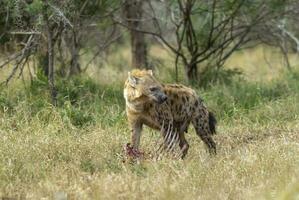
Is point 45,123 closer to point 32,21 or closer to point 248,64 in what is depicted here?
point 32,21

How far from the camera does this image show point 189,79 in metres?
11.6

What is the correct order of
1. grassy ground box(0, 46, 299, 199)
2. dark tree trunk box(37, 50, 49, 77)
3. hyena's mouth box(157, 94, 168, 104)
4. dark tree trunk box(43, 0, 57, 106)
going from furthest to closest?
dark tree trunk box(37, 50, 49, 77) < dark tree trunk box(43, 0, 57, 106) < hyena's mouth box(157, 94, 168, 104) < grassy ground box(0, 46, 299, 199)

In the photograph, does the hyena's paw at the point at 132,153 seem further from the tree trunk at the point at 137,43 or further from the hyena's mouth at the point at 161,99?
the tree trunk at the point at 137,43

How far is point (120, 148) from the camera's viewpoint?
Answer: 26.3 feet

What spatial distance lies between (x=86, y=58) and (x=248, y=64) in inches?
139

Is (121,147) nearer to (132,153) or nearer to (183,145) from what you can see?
(183,145)

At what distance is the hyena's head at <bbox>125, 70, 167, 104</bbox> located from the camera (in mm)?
7719

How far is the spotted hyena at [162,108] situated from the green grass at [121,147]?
0.79 ft

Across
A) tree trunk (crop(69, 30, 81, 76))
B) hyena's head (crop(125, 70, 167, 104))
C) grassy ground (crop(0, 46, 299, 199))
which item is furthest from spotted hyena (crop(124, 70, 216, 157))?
tree trunk (crop(69, 30, 81, 76))

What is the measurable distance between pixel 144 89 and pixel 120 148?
69 cm

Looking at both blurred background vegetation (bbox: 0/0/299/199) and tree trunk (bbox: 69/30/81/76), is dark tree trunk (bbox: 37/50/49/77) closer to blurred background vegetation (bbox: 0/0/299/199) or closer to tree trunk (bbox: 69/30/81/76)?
blurred background vegetation (bbox: 0/0/299/199)

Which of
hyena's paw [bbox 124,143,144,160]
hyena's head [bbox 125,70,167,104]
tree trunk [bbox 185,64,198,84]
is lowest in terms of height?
hyena's paw [bbox 124,143,144,160]

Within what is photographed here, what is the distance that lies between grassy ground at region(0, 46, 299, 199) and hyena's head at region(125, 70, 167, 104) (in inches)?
23.3

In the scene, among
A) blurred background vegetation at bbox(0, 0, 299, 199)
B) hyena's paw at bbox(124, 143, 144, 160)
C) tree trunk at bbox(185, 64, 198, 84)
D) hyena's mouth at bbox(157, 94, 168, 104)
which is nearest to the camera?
blurred background vegetation at bbox(0, 0, 299, 199)
